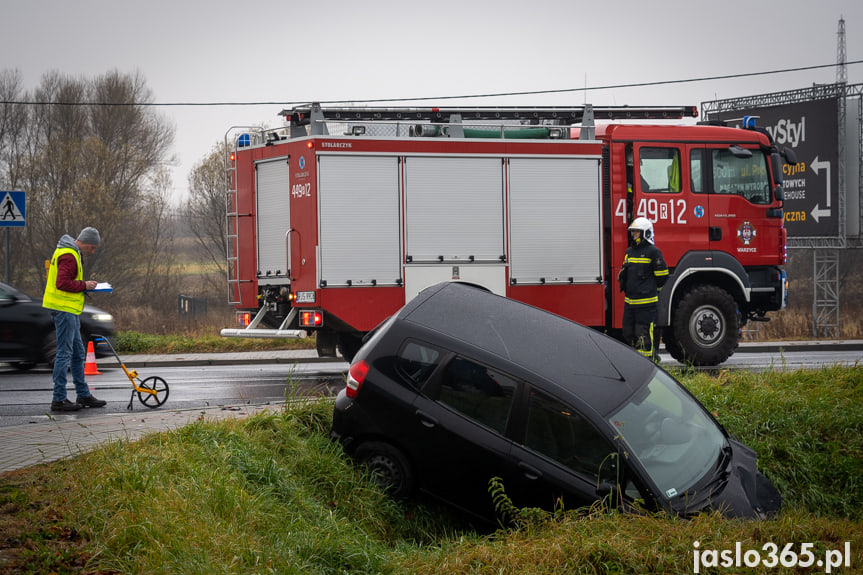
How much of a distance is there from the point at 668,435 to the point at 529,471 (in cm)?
98

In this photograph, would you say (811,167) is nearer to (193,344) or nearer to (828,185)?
(828,185)

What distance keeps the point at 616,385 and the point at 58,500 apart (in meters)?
3.47

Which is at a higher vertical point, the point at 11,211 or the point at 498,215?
the point at 11,211

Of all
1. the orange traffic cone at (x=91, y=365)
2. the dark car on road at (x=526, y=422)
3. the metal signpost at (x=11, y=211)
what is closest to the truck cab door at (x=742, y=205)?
the dark car on road at (x=526, y=422)

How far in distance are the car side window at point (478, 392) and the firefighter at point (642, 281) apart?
5.99 metres

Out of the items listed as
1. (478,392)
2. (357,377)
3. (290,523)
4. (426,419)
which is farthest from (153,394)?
(478,392)

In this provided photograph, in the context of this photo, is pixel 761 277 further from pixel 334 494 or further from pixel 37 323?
pixel 37 323

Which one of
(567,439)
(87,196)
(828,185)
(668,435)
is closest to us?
(567,439)

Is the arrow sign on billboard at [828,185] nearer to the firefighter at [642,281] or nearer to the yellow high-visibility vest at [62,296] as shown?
the firefighter at [642,281]

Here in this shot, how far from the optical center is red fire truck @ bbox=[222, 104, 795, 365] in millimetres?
11680

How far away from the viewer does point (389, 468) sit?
590 cm

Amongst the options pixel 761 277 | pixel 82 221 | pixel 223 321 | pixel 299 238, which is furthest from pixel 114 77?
pixel 761 277

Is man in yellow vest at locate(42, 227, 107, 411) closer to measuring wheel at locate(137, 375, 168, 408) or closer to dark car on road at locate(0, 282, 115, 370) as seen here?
measuring wheel at locate(137, 375, 168, 408)

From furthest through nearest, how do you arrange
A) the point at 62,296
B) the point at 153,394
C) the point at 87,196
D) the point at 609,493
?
the point at 87,196 → the point at 153,394 → the point at 62,296 → the point at 609,493
